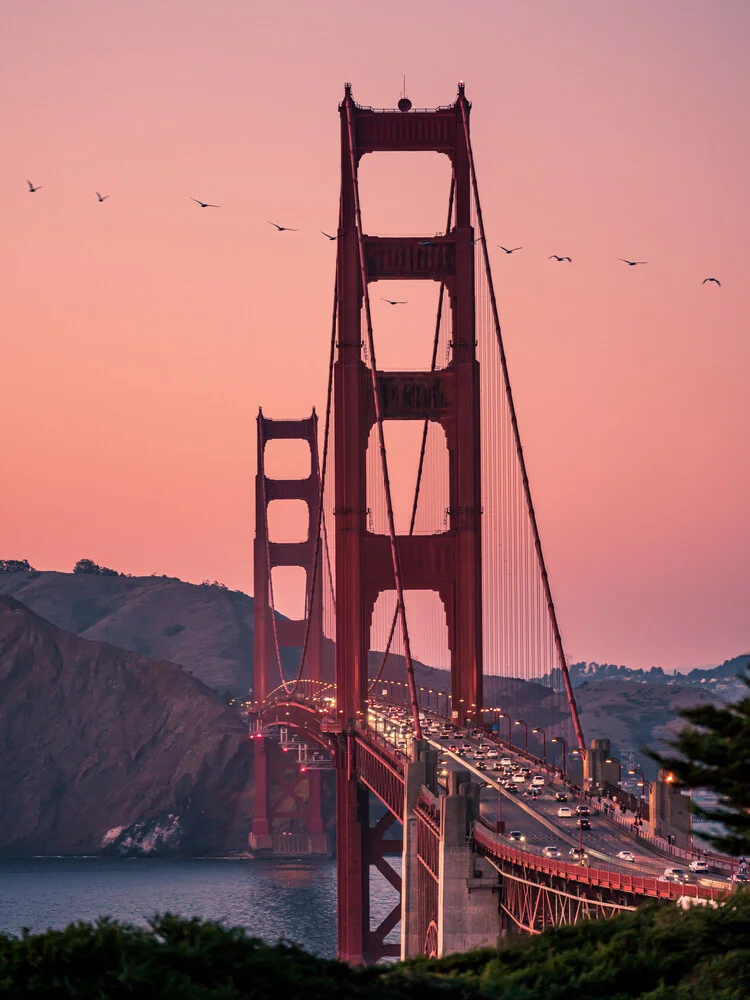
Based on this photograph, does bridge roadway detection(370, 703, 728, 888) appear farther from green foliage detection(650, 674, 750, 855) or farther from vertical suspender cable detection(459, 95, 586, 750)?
green foliage detection(650, 674, 750, 855)

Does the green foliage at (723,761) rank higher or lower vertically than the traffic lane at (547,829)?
higher

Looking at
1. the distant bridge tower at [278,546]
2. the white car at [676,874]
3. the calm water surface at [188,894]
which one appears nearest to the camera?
the white car at [676,874]

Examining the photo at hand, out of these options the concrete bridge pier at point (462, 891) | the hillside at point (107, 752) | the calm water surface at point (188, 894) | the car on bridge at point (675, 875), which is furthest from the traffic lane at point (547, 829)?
the hillside at point (107, 752)

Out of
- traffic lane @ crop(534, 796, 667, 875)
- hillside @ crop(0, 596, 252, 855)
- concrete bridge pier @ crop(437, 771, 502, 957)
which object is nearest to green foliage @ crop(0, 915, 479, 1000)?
traffic lane @ crop(534, 796, 667, 875)

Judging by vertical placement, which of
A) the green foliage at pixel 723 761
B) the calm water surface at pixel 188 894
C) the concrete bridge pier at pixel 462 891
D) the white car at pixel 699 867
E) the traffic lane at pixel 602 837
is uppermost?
the green foliage at pixel 723 761

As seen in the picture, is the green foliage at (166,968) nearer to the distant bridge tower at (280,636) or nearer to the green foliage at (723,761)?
the green foliage at (723,761)

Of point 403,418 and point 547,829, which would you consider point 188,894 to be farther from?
point 547,829

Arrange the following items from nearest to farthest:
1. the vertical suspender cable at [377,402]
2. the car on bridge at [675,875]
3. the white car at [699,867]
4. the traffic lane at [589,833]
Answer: the car on bridge at [675,875]
the white car at [699,867]
the traffic lane at [589,833]
the vertical suspender cable at [377,402]
